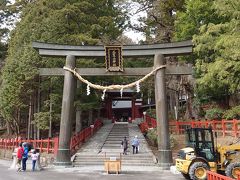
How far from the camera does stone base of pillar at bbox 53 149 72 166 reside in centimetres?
1848

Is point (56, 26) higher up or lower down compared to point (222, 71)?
higher up

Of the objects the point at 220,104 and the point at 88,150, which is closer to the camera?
the point at 88,150

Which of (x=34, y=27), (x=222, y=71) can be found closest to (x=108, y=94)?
(x=34, y=27)

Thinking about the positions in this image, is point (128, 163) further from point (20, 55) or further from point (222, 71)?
point (20, 55)

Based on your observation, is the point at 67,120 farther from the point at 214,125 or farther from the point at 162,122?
the point at 214,125

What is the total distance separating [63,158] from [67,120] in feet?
6.85

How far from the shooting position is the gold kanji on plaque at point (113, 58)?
19.7m

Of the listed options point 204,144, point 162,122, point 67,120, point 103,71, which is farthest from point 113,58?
point 204,144

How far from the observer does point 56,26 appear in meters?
26.3

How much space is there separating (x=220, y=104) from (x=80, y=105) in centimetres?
1316

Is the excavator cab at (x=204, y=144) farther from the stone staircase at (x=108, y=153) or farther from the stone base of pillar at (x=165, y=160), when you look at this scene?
the stone staircase at (x=108, y=153)

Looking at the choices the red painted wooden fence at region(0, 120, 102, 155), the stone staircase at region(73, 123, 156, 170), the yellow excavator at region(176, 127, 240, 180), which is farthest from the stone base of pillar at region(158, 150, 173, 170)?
the red painted wooden fence at region(0, 120, 102, 155)

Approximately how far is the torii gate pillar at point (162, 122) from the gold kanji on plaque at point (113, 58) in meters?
2.13

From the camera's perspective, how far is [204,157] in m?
13.4
